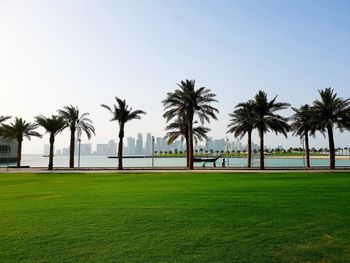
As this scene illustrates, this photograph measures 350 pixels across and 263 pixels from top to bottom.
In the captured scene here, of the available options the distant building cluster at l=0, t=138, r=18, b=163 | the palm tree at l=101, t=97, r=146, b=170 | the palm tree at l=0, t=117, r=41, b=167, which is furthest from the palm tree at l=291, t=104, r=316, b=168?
the distant building cluster at l=0, t=138, r=18, b=163

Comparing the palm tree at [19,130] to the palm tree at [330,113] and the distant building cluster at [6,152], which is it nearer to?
the palm tree at [330,113]

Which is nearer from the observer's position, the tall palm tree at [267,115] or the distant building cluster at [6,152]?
the tall palm tree at [267,115]

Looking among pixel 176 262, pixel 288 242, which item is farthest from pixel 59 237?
pixel 288 242

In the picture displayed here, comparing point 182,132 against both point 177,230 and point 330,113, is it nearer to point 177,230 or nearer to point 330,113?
point 330,113

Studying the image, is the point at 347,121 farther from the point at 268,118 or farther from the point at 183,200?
the point at 183,200

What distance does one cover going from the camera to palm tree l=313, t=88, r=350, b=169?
4231 cm

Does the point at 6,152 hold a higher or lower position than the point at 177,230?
higher

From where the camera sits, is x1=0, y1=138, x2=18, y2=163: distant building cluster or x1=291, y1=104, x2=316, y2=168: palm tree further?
x1=0, y1=138, x2=18, y2=163: distant building cluster

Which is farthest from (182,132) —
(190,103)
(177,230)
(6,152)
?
(6,152)

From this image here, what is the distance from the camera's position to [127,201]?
1334 centimetres

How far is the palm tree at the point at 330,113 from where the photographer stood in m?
42.3

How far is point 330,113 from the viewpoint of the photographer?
43125 mm

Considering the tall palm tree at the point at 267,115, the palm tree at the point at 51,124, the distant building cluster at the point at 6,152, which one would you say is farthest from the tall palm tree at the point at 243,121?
the distant building cluster at the point at 6,152

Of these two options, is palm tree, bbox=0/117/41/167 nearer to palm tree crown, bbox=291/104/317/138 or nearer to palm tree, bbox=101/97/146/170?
palm tree, bbox=101/97/146/170
